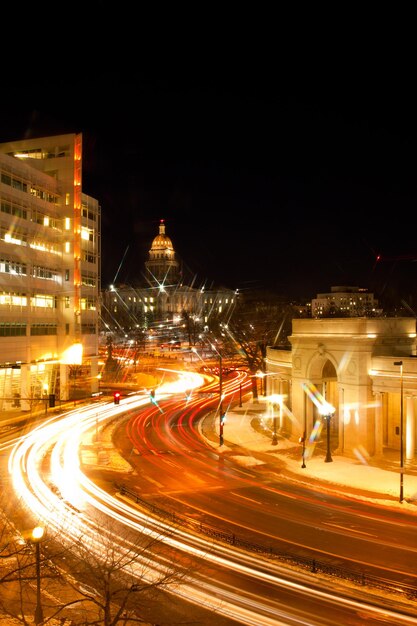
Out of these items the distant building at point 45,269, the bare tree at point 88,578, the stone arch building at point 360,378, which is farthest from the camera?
the distant building at point 45,269

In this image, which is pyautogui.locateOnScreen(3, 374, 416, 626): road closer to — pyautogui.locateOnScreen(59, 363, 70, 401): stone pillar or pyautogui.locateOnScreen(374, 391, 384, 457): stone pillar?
pyautogui.locateOnScreen(374, 391, 384, 457): stone pillar

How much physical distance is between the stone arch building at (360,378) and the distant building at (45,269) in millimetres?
28912

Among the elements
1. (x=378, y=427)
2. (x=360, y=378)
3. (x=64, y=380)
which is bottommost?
(x=378, y=427)

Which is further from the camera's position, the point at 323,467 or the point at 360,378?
the point at 360,378

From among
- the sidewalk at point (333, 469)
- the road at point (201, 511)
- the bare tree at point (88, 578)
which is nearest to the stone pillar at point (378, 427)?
the sidewalk at point (333, 469)

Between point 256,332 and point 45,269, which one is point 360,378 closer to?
point 45,269

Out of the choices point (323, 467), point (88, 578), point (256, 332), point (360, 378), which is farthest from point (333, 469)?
point (256, 332)

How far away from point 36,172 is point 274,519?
154 ft

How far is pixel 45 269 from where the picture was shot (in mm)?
61000

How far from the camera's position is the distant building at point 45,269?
5462cm

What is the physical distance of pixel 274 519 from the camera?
23984mm

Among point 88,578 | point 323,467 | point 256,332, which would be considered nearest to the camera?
point 88,578

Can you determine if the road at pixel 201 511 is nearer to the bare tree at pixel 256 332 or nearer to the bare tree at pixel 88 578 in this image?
the bare tree at pixel 88 578

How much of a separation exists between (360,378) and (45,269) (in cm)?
3803
